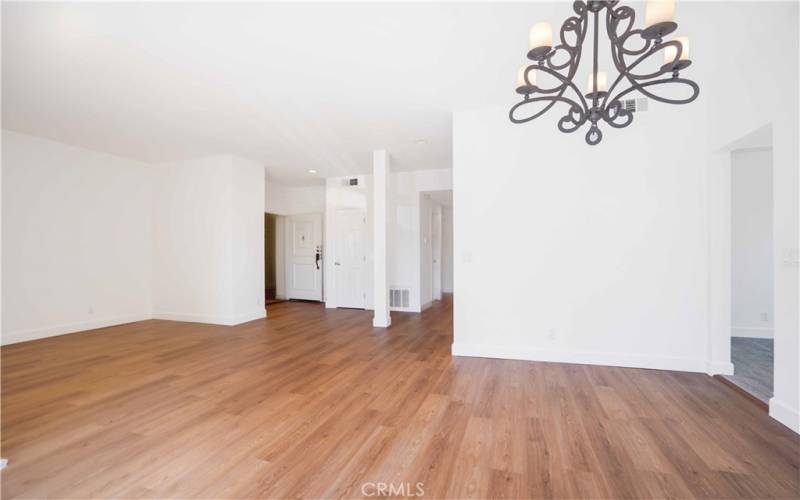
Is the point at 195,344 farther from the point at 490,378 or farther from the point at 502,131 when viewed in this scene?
the point at 502,131

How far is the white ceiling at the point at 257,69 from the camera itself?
228cm

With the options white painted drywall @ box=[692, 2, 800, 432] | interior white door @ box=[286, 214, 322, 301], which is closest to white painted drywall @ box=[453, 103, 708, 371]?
white painted drywall @ box=[692, 2, 800, 432]

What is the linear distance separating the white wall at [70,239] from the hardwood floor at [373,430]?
4.56ft

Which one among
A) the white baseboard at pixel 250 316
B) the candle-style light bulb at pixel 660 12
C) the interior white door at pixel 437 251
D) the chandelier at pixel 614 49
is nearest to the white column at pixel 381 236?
the white baseboard at pixel 250 316

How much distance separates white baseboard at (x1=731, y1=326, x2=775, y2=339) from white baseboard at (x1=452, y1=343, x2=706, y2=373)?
1.90 meters

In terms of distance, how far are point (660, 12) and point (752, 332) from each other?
16.0ft

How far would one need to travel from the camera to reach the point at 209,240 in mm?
Result: 5602

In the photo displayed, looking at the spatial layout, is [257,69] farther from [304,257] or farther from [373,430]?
[304,257]

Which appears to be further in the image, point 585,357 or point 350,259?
point 350,259

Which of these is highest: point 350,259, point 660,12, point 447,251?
point 660,12

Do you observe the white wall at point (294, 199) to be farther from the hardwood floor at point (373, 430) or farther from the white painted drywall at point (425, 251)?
the hardwood floor at point (373, 430)

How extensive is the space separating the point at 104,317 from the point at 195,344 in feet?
7.73

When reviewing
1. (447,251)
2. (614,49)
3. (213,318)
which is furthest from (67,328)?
(447,251)

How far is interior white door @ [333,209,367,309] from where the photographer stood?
6.93 meters
